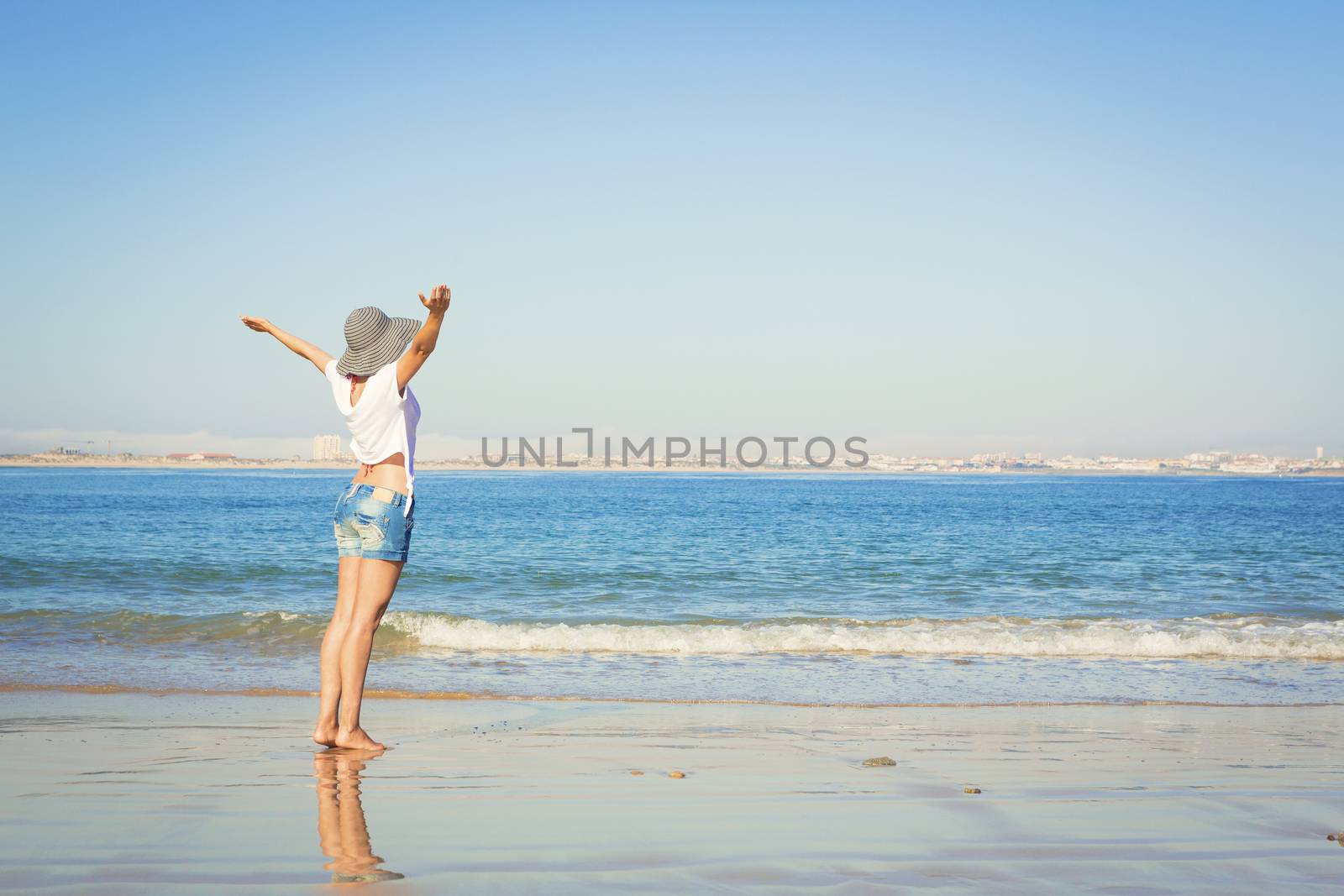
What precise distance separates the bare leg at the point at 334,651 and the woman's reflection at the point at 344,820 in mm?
121

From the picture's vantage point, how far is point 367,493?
15.0 feet

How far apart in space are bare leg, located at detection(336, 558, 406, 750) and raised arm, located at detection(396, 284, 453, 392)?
0.90m

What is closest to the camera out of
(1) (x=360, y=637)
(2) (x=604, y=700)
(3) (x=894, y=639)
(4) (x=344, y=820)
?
(4) (x=344, y=820)

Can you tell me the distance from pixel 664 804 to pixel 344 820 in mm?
1212

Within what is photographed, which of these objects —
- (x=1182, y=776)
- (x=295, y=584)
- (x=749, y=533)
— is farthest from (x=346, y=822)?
(x=749, y=533)

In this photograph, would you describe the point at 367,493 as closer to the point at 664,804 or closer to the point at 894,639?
the point at 664,804

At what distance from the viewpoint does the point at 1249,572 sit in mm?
18938

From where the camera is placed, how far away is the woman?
4.45m

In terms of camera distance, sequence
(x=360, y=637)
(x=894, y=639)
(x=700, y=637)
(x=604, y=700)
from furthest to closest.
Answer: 1. (x=700, y=637)
2. (x=894, y=639)
3. (x=604, y=700)
4. (x=360, y=637)

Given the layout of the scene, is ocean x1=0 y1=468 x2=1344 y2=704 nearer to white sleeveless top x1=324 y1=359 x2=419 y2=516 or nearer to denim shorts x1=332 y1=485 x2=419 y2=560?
denim shorts x1=332 y1=485 x2=419 y2=560

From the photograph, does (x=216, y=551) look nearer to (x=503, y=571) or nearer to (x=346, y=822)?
(x=503, y=571)

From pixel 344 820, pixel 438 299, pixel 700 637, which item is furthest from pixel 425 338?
pixel 700 637

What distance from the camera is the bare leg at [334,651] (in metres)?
4.65

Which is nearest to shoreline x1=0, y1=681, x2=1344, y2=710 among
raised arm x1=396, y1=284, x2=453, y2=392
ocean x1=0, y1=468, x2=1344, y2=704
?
ocean x1=0, y1=468, x2=1344, y2=704
